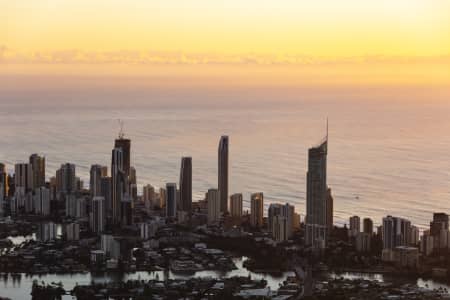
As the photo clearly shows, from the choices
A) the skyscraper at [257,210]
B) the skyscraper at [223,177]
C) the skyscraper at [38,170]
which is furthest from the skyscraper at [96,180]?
the skyscraper at [257,210]

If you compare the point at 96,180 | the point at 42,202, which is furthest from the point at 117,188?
the point at 42,202

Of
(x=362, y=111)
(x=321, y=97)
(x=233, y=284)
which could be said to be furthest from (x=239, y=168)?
(x=321, y=97)

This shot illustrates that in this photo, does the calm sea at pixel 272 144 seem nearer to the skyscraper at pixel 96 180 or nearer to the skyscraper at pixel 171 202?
the skyscraper at pixel 171 202

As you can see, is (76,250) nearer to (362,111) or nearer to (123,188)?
(123,188)

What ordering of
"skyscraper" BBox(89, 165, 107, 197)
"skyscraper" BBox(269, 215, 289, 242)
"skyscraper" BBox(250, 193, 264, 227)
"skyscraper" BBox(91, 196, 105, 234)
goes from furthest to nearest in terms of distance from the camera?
"skyscraper" BBox(89, 165, 107, 197) < "skyscraper" BBox(250, 193, 264, 227) < "skyscraper" BBox(91, 196, 105, 234) < "skyscraper" BBox(269, 215, 289, 242)

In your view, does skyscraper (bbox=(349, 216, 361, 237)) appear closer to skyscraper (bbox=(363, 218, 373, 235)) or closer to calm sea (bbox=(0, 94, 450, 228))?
skyscraper (bbox=(363, 218, 373, 235))

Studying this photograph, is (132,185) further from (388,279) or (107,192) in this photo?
(388,279)

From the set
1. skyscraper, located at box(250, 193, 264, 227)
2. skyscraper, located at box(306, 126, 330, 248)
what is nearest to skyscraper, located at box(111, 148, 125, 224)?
skyscraper, located at box(250, 193, 264, 227)
